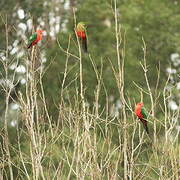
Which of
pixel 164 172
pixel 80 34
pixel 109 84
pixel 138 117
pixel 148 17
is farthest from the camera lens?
pixel 148 17

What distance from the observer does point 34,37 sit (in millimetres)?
9359

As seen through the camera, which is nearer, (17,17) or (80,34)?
(80,34)

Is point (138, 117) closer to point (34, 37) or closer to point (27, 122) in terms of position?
point (27, 122)

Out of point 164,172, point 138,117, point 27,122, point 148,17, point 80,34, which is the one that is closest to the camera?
point 164,172

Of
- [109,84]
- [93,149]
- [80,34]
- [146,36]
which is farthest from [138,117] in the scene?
[146,36]

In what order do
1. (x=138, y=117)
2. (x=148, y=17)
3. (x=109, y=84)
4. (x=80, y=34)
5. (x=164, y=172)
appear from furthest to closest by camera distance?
1. (x=148, y=17)
2. (x=109, y=84)
3. (x=80, y=34)
4. (x=138, y=117)
5. (x=164, y=172)

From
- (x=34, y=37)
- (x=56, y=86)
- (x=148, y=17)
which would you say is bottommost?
(x=56, y=86)

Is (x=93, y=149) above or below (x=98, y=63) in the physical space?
above

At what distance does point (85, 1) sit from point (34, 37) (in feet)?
52.9

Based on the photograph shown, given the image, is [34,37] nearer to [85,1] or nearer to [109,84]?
[109,84]

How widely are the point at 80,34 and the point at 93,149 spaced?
302cm

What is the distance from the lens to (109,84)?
22766 millimetres

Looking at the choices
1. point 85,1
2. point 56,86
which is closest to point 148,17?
point 85,1

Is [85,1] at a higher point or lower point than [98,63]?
higher
